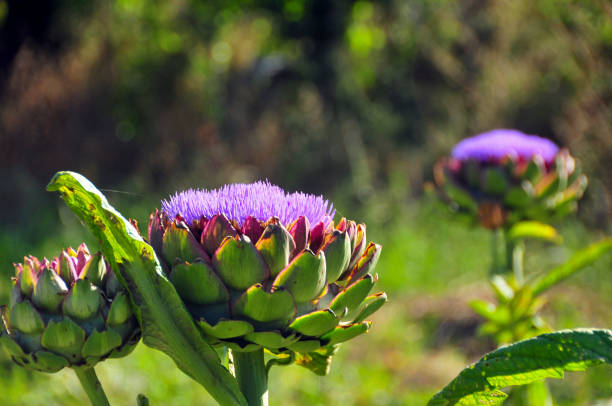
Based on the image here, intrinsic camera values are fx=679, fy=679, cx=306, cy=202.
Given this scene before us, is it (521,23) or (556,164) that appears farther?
(521,23)

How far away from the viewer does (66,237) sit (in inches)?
151

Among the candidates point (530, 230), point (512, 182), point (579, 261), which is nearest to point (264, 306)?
point (579, 261)

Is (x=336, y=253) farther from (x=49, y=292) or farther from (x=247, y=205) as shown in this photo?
(x=49, y=292)

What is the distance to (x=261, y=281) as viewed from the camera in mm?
595

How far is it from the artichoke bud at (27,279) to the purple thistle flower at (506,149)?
1.18m

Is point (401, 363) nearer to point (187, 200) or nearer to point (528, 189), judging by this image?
point (528, 189)

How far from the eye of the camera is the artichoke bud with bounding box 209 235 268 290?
1.89 feet

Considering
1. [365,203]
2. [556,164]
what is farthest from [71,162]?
[556,164]

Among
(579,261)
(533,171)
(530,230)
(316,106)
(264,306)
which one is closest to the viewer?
(264,306)

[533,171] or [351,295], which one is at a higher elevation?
[533,171]

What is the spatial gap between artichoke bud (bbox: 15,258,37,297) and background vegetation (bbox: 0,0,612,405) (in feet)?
8.27

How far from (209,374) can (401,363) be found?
206cm

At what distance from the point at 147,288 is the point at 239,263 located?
0.08m

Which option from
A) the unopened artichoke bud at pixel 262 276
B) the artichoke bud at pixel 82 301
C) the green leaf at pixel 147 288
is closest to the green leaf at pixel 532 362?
the unopened artichoke bud at pixel 262 276
